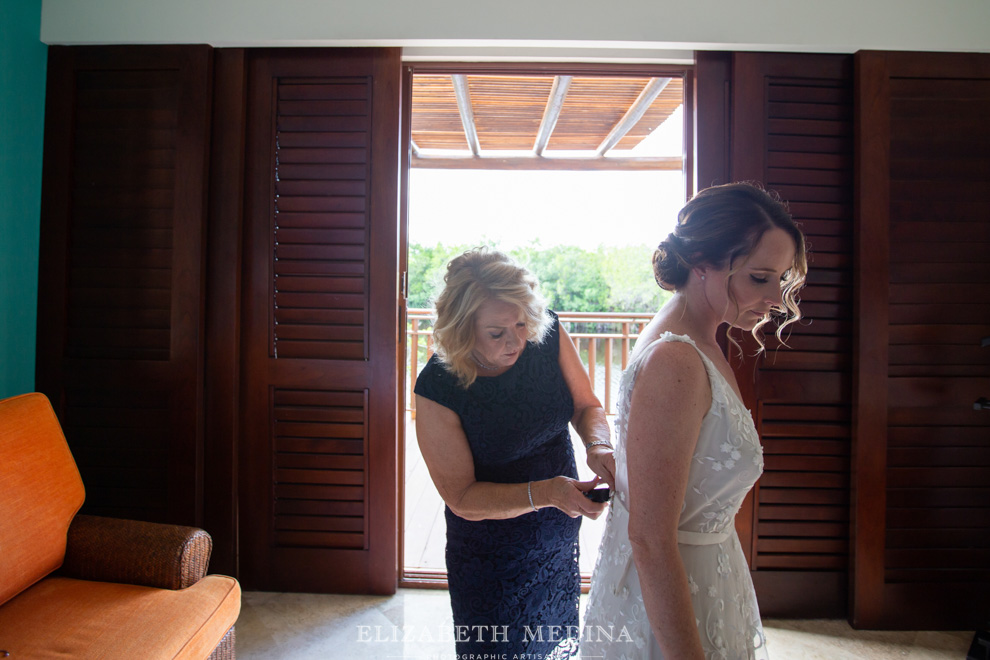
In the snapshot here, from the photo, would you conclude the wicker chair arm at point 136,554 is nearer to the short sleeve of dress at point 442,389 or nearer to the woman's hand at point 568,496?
the short sleeve of dress at point 442,389

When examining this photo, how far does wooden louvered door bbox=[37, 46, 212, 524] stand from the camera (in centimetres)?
200

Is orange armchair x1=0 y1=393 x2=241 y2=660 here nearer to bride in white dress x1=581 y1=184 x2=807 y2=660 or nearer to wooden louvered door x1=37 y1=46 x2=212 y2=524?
wooden louvered door x1=37 y1=46 x2=212 y2=524

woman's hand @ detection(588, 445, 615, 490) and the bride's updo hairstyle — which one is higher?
the bride's updo hairstyle

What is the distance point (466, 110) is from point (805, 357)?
225 centimetres

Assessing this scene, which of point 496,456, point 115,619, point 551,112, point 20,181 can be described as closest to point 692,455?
point 496,456

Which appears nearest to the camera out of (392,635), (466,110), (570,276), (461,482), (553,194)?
(461,482)

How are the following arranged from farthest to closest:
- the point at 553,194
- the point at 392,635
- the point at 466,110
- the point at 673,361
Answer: the point at 553,194, the point at 466,110, the point at 392,635, the point at 673,361

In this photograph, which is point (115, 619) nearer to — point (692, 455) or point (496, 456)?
point (496, 456)

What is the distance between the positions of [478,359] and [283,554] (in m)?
1.42

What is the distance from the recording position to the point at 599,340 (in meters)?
4.73

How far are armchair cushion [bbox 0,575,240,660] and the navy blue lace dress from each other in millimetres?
698

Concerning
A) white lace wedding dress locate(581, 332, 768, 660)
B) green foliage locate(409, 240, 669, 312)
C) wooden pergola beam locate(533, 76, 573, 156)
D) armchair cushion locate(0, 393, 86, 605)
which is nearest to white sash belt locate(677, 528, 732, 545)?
white lace wedding dress locate(581, 332, 768, 660)

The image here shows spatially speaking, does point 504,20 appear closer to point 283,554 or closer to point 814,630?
point 283,554

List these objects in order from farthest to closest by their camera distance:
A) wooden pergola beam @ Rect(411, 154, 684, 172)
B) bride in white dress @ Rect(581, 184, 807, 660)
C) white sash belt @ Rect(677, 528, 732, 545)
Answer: wooden pergola beam @ Rect(411, 154, 684, 172), white sash belt @ Rect(677, 528, 732, 545), bride in white dress @ Rect(581, 184, 807, 660)
